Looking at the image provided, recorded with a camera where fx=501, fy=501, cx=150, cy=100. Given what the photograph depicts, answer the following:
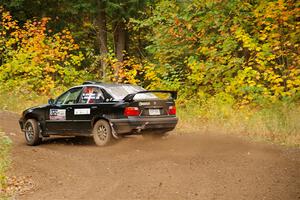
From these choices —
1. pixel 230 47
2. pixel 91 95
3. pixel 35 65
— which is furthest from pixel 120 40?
pixel 91 95

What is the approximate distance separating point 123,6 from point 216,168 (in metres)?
15.0

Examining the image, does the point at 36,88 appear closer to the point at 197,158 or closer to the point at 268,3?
the point at 268,3

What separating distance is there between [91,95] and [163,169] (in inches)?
179

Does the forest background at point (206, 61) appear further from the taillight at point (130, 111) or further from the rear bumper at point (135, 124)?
the taillight at point (130, 111)

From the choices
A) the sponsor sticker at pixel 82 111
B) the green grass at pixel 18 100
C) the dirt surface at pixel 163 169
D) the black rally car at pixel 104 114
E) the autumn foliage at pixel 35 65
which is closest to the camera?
the dirt surface at pixel 163 169

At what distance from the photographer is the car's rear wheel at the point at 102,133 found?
496 inches

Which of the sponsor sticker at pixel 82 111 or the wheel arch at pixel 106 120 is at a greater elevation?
the sponsor sticker at pixel 82 111

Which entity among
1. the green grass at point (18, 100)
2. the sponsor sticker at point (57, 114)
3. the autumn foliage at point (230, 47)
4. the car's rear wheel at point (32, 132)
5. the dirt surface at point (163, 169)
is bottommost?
the dirt surface at point (163, 169)

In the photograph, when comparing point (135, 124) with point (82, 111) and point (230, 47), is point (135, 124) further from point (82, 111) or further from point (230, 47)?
point (230, 47)

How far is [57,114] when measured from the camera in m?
14.0

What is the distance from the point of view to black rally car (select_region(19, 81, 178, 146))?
12414 mm

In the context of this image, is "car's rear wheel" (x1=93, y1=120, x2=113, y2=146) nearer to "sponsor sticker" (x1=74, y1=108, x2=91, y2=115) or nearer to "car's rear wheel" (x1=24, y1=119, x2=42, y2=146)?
"sponsor sticker" (x1=74, y1=108, x2=91, y2=115)

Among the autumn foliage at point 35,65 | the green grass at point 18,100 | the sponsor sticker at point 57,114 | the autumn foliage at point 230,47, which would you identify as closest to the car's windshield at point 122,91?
the sponsor sticker at point 57,114

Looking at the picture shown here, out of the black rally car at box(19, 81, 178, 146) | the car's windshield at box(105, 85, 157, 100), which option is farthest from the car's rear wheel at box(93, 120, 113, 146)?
the car's windshield at box(105, 85, 157, 100)
